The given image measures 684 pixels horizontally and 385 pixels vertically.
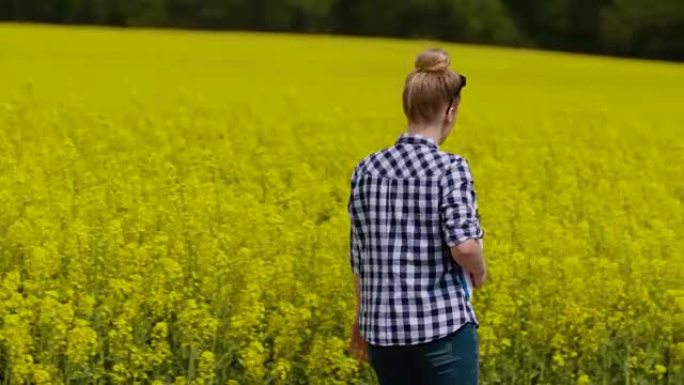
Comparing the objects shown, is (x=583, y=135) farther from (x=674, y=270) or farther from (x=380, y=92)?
(x=674, y=270)

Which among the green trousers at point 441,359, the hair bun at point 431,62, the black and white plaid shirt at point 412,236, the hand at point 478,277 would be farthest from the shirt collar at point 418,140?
the green trousers at point 441,359

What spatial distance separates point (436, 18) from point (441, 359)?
2622 centimetres

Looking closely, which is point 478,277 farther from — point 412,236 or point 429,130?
point 429,130

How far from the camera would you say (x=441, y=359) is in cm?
420

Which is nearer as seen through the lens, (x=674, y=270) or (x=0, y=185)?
(x=674, y=270)

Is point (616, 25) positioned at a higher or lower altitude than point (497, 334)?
higher

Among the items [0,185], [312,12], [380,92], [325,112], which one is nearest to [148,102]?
[325,112]

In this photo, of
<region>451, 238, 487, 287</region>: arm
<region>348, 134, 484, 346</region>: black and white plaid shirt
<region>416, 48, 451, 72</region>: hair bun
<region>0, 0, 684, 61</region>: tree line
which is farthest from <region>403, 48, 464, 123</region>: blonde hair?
<region>0, 0, 684, 61</region>: tree line

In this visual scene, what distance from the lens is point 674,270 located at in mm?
6719

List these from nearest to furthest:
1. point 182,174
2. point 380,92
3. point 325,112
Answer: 1. point 182,174
2. point 325,112
3. point 380,92

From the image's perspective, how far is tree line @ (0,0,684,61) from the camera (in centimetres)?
2794

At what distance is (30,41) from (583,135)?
26.8ft

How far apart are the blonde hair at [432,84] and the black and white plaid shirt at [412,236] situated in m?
0.11

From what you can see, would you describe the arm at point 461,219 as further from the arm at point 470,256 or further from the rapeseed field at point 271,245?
the rapeseed field at point 271,245
